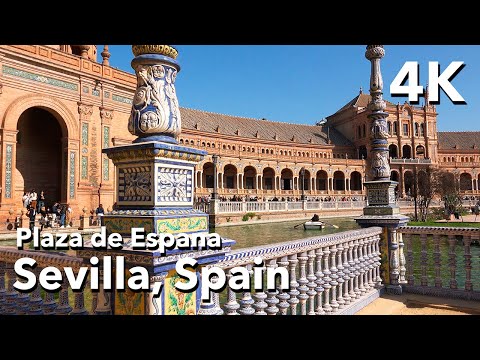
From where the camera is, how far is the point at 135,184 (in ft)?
7.63

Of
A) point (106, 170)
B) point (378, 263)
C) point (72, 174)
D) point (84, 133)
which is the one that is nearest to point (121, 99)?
point (84, 133)

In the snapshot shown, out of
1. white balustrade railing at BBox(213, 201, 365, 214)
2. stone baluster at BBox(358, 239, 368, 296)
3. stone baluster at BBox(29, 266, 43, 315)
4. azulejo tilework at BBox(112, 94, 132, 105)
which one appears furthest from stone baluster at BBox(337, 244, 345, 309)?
azulejo tilework at BBox(112, 94, 132, 105)

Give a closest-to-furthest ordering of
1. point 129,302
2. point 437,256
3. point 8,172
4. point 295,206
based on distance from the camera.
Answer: point 129,302 → point 437,256 → point 8,172 → point 295,206

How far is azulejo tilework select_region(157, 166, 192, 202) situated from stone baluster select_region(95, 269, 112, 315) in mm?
581

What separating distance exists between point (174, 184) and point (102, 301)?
81cm

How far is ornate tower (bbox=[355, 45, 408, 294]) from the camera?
522 centimetres

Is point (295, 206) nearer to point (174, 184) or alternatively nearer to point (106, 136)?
point (106, 136)

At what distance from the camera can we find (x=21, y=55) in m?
16.8

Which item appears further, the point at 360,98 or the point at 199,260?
the point at 360,98

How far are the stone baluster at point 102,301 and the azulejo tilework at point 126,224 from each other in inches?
10.6

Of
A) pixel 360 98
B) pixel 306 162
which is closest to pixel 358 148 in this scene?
pixel 360 98
